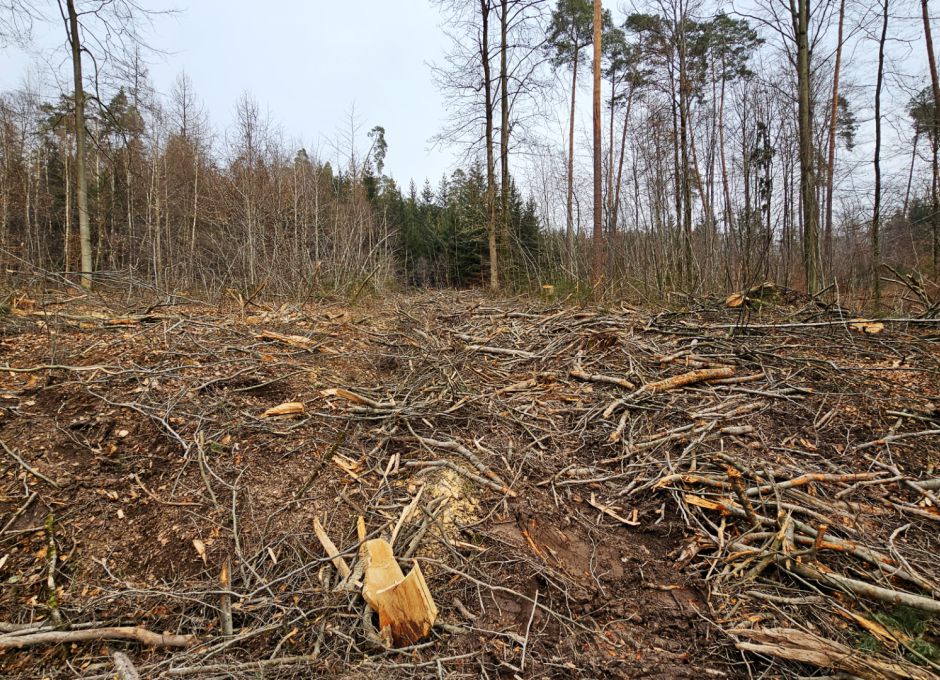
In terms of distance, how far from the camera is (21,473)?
91.7 inches

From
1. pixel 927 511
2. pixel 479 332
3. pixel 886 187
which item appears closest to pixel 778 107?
pixel 886 187

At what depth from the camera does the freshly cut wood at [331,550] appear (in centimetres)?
197

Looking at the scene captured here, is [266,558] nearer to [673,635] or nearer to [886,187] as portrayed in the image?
[673,635]

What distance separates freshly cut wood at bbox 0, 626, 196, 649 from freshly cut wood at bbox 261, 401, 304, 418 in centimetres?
153

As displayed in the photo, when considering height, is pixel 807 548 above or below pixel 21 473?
below

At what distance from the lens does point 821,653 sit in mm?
1546

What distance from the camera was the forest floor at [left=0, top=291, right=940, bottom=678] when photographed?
5.47 ft

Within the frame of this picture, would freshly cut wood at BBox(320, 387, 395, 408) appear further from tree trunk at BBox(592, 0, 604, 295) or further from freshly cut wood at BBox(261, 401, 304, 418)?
tree trunk at BBox(592, 0, 604, 295)

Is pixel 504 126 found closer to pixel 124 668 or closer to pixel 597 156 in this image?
pixel 597 156

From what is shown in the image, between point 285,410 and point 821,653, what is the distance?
3227 millimetres

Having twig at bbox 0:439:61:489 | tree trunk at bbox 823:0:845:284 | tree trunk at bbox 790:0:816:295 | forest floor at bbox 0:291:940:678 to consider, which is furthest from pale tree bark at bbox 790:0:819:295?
twig at bbox 0:439:61:489

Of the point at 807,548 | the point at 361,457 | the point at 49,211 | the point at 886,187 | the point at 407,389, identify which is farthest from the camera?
the point at 49,211

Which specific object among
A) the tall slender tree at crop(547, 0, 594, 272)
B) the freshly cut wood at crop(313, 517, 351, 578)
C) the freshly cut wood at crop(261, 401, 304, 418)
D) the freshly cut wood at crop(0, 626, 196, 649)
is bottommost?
the freshly cut wood at crop(0, 626, 196, 649)

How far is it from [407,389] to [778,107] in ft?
62.8
